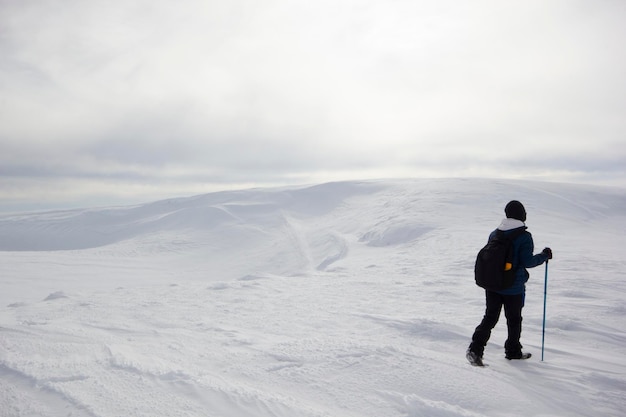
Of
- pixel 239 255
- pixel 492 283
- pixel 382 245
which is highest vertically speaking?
pixel 492 283

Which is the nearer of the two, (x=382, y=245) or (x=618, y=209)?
(x=382, y=245)

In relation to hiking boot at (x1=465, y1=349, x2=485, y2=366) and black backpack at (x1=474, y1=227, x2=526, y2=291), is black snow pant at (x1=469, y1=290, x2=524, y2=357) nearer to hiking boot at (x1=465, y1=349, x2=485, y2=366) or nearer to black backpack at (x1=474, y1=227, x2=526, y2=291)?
hiking boot at (x1=465, y1=349, x2=485, y2=366)

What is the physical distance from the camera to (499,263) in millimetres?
4422

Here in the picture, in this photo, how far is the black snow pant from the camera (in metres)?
4.59

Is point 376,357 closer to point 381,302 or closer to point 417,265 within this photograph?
point 381,302

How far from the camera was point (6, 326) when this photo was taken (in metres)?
6.09

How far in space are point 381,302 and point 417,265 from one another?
191 inches

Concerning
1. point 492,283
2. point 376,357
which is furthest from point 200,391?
point 492,283

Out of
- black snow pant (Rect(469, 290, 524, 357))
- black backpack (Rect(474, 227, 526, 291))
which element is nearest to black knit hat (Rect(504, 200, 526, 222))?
black backpack (Rect(474, 227, 526, 291))

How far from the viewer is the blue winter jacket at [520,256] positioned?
14.7 ft

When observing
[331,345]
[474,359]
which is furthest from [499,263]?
[331,345]

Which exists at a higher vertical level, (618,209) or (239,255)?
(618,209)

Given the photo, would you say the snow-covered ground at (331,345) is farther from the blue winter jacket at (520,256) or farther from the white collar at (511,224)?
the white collar at (511,224)

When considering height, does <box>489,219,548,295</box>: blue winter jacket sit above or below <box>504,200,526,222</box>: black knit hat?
below
